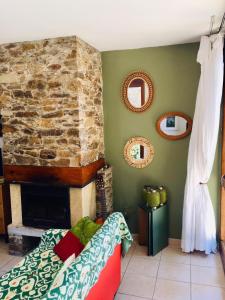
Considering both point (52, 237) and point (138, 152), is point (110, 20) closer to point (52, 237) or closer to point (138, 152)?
point (138, 152)

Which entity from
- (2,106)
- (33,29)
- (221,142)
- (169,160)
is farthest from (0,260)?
(221,142)

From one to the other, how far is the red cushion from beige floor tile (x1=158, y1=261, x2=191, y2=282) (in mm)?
1214

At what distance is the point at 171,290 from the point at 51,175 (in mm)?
1935

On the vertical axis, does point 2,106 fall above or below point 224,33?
below

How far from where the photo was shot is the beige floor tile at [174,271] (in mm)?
3047

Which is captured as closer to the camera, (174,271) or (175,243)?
(174,271)

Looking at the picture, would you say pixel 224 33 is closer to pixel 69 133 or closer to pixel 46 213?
pixel 69 133

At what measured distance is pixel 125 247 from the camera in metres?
2.83

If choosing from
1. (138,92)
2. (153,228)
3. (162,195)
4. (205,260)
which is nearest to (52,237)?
(153,228)

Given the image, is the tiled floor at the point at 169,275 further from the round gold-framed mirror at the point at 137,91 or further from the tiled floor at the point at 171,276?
the round gold-framed mirror at the point at 137,91

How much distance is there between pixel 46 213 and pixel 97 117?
1511mm

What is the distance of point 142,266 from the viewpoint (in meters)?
3.29

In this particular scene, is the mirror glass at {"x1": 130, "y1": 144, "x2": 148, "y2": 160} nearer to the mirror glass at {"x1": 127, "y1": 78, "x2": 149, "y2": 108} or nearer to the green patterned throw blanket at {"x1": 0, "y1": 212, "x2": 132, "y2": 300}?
the mirror glass at {"x1": 127, "y1": 78, "x2": 149, "y2": 108}

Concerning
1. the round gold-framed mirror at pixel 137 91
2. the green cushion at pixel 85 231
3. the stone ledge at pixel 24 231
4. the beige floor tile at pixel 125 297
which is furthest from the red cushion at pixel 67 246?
the round gold-framed mirror at pixel 137 91
